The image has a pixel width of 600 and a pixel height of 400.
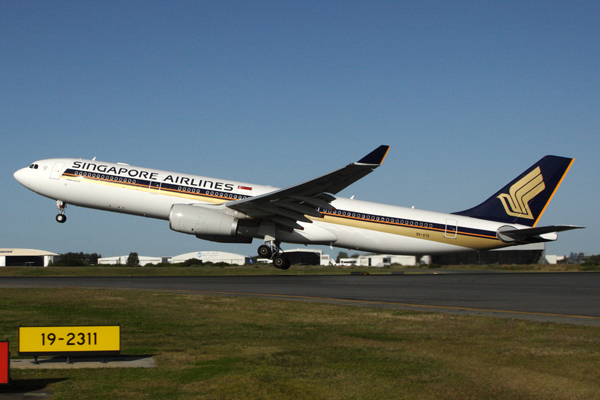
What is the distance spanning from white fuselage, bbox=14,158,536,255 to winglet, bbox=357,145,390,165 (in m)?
6.78

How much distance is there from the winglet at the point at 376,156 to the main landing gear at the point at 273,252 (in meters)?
8.43

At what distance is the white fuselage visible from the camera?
30734 millimetres

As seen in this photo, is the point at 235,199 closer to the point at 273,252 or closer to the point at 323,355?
the point at 273,252

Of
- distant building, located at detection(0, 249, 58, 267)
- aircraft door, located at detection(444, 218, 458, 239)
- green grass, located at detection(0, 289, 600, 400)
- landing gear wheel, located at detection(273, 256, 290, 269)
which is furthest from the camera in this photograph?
distant building, located at detection(0, 249, 58, 267)

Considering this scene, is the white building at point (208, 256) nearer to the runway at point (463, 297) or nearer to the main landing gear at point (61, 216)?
the main landing gear at point (61, 216)

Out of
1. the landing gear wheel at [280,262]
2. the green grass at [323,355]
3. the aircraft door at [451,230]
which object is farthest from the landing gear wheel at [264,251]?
the green grass at [323,355]

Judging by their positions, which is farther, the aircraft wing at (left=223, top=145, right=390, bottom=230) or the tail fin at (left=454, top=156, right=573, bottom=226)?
the tail fin at (left=454, top=156, right=573, bottom=226)

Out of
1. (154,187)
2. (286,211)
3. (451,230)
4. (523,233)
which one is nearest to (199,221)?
(154,187)

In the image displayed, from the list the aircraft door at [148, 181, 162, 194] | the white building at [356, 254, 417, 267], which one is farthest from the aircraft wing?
the white building at [356, 254, 417, 267]

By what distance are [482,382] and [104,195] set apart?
90.4ft

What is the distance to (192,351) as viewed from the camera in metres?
8.96

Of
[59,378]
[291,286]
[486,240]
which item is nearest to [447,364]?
[59,378]

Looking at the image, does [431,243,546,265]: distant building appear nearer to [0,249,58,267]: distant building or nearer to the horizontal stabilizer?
the horizontal stabilizer

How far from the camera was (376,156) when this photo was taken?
25062 millimetres
